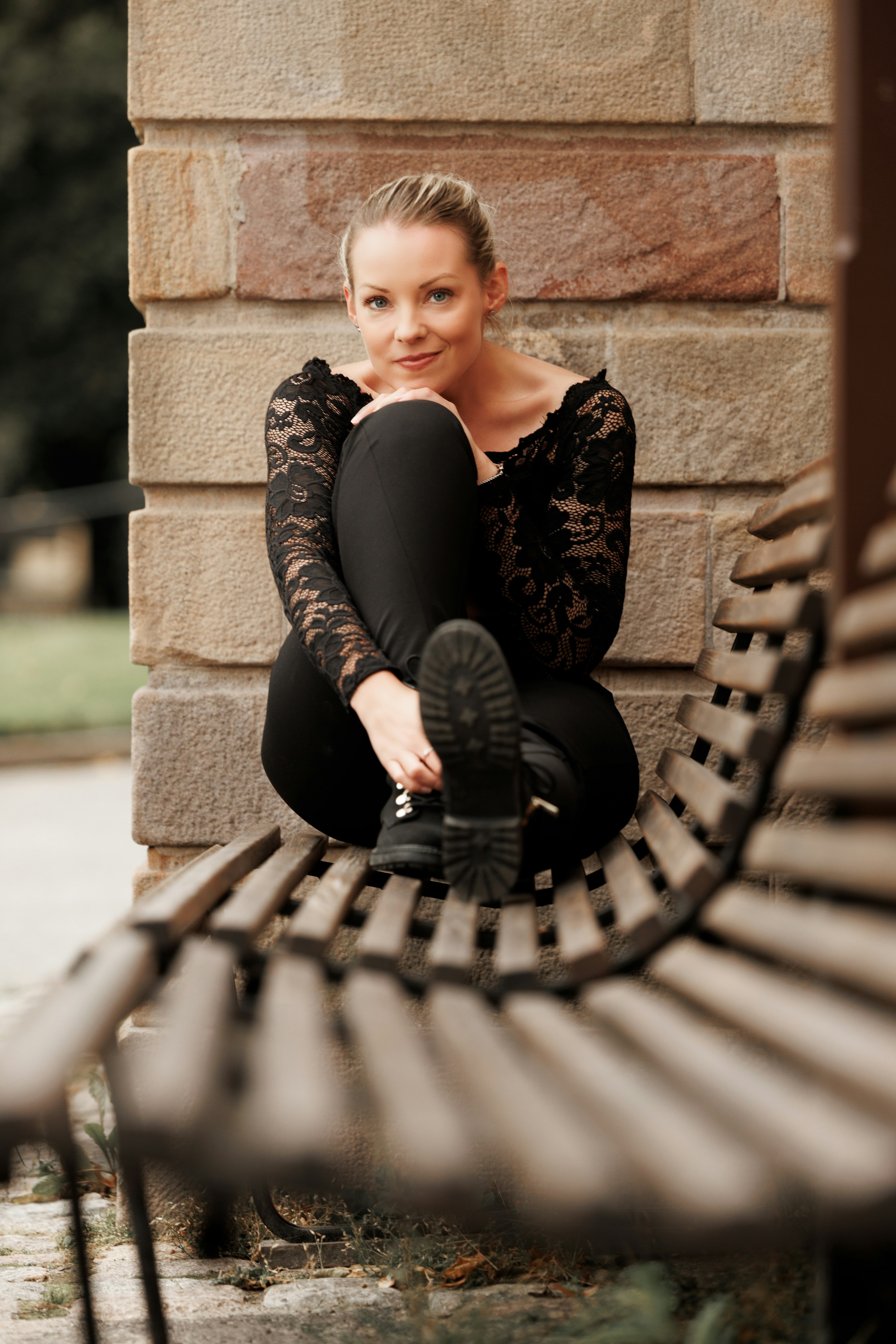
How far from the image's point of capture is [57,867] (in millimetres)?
5320

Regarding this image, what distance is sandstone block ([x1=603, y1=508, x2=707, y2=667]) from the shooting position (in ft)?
7.61

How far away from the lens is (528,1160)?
773 mm

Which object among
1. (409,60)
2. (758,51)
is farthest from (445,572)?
(758,51)

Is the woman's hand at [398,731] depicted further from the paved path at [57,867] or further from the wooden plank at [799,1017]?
the paved path at [57,867]

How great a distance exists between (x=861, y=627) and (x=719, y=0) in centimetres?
178

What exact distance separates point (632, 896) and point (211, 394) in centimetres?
140

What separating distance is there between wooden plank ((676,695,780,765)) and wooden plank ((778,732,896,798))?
0.50 ft

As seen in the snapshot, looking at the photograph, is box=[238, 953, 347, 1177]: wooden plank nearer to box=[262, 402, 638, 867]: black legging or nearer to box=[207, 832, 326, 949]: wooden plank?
box=[207, 832, 326, 949]: wooden plank

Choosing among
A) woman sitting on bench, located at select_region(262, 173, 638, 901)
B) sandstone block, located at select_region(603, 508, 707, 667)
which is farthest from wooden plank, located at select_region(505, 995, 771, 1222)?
sandstone block, located at select_region(603, 508, 707, 667)

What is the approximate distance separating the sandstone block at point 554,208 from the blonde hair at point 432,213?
10.4 inches

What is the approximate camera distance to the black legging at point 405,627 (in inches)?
63.4

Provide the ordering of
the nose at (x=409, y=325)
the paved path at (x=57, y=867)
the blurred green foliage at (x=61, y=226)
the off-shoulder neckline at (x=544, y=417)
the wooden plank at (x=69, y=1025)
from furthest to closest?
the blurred green foliage at (x=61, y=226), the paved path at (x=57, y=867), the off-shoulder neckline at (x=544, y=417), the nose at (x=409, y=325), the wooden plank at (x=69, y=1025)

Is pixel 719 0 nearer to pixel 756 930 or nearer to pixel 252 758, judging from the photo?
pixel 252 758

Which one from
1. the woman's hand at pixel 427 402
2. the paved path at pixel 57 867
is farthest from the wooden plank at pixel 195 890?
the paved path at pixel 57 867
